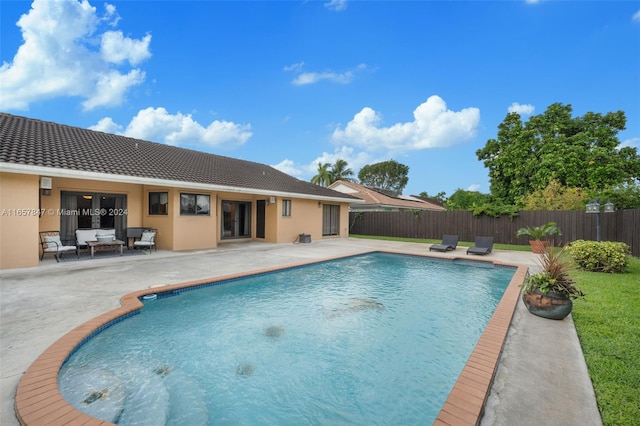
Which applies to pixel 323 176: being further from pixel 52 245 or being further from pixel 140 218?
pixel 52 245

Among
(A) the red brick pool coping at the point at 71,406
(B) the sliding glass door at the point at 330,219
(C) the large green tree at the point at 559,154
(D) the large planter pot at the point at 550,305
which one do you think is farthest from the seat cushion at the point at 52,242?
(C) the large green tree at the point at 559,154

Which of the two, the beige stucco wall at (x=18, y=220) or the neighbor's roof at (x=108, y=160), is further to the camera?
the neighbor's roof at (x=108, y=160)

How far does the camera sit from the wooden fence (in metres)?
13.0

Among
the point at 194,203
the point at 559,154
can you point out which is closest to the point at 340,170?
the point at 559,154

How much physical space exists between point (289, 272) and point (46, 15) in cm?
1362

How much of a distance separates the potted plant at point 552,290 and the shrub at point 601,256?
5542mm

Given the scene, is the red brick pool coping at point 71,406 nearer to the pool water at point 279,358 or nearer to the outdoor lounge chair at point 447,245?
the pool water at point 279,358

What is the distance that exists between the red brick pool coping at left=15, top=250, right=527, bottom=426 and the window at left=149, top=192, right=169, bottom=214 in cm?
853

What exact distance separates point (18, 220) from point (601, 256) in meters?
17.2

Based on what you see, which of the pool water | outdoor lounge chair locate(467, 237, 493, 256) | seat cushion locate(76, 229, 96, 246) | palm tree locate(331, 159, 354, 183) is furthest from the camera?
palm tree locate(331, 159, 354, 183)

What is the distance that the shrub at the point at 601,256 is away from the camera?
29.1 ft

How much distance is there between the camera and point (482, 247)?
13625 mm

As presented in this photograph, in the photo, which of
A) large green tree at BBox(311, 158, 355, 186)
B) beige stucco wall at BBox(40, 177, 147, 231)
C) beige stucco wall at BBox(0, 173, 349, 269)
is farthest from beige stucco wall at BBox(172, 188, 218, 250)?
large green tree at BBox(311, 158, 355, 186)

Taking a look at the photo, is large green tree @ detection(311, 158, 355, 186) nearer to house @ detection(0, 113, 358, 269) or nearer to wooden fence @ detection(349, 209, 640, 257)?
wooden fence @ detection(349, 209, 640, 257)
